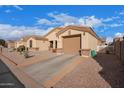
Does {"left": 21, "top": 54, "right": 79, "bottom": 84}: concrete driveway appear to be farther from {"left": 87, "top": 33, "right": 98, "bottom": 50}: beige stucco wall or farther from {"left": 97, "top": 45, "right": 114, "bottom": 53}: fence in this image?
{"left": 97, "top": 45, "right": 114, "bottom": 53}: fence

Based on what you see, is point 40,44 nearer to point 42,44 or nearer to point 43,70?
point 42,44

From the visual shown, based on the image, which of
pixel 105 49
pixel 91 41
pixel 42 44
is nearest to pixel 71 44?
pixel 91 41

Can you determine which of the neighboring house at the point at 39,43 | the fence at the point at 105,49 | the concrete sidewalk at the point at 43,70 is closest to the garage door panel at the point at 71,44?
the fence at the point at 105,49

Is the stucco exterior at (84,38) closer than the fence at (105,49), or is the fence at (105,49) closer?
the stucco exterior at (84,38)

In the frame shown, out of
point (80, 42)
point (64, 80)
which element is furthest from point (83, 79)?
point (80, 42)

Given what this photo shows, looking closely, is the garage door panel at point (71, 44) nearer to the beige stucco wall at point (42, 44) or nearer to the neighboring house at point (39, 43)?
the neighboring house at point (39, 43)

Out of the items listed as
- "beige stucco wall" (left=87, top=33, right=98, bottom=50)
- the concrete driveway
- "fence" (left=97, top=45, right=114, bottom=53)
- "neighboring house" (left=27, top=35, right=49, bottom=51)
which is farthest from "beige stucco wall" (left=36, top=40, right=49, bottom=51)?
the concrete driveway

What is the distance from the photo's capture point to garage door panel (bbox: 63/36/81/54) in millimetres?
22278

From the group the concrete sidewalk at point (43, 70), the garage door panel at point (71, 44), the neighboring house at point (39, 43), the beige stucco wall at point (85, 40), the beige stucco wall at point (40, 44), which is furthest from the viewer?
the beige stucco wall at point (40, 44)

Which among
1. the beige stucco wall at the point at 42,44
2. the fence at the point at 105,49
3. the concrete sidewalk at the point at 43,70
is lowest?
the concrete sidewalk at the point at 43,70

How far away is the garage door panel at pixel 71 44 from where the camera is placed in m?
22.3
